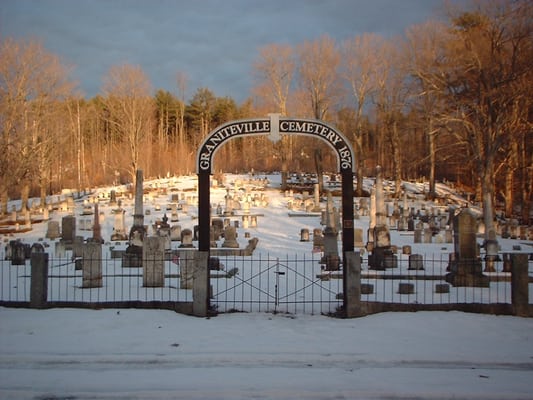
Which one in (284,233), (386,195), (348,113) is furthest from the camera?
(348,113)

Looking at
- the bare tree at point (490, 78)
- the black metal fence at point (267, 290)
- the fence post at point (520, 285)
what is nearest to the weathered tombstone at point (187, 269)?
the black metal fence at point (267, 290)

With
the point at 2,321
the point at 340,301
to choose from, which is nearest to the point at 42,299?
the point at 2,321

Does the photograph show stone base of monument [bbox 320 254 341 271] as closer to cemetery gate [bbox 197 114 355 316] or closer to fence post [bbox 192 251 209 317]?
cemetery gate [bbox 197 114 355 316]

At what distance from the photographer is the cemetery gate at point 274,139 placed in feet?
30.5

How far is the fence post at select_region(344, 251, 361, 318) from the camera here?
8672 millimetres

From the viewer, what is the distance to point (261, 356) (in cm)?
672

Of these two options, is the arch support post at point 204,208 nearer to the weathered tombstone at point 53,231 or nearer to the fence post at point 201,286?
the fence post at point 201,286

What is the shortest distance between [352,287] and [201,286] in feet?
9.00

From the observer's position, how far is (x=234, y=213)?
107 feet

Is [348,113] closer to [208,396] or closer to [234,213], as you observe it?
[234,213]

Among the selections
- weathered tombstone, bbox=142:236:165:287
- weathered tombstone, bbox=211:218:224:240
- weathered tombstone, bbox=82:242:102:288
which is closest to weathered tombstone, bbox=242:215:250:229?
weathered tombstone, bbox=211:218:224:240

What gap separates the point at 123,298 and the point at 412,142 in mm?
58112

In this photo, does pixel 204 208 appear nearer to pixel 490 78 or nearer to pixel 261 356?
pixel 261 356

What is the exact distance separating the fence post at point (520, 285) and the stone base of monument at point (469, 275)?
3472 mm
